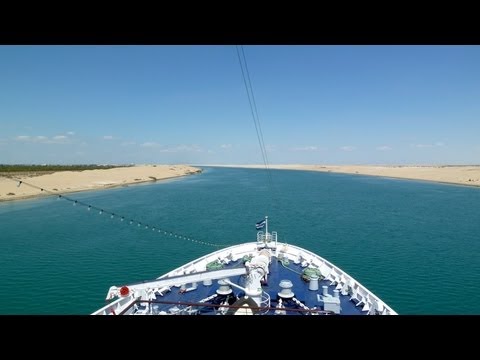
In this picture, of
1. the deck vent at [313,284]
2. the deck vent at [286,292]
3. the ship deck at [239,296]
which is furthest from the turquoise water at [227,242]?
the deck vent at [286,292]

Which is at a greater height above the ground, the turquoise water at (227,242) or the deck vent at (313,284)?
the deck vent at (313,284)

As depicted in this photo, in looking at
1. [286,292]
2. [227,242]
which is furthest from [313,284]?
[227,242]

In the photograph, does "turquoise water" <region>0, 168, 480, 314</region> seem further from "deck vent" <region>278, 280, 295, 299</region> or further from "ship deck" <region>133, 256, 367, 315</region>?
"deck vent" <region>278, 280, 295, 299</region>

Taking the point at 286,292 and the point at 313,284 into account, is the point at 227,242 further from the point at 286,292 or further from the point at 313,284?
the point at 286,292

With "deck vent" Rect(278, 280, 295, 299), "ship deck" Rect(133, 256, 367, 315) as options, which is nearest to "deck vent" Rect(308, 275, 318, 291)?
"ship deck" Rect(133, 256, 367, 315)

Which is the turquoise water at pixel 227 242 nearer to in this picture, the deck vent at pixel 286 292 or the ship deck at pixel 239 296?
the ship deck at pixel 239 296
